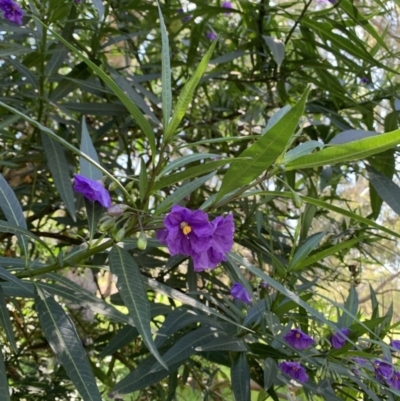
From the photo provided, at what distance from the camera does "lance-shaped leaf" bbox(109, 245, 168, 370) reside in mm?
582

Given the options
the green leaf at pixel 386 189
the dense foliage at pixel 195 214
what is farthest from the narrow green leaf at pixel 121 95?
the green leaf at pixel 386 189

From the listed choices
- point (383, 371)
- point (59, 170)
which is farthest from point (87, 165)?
point (383, 371)

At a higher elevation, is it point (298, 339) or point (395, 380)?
point (298, 339)

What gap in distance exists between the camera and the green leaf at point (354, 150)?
0.54m

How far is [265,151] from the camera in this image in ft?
1.81

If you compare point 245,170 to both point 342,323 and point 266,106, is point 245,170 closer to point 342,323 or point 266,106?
point 342,323

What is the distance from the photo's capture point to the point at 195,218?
626mm

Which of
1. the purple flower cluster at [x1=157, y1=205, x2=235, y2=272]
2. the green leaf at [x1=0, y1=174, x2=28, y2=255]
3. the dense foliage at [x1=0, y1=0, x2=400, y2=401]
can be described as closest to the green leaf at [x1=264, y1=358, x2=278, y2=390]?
the dense foliage at [x1=0, y1=0, x2=400, y2=401]

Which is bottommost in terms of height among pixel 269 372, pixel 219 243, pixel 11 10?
pixel 269 372

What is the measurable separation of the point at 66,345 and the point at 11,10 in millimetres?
682

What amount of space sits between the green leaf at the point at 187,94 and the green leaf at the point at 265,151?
0.08m

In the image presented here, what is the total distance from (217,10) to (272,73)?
0.81 feet

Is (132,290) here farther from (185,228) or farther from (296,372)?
(296,372)

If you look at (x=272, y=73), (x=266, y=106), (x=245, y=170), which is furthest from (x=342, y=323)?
(x=266, y=106)
